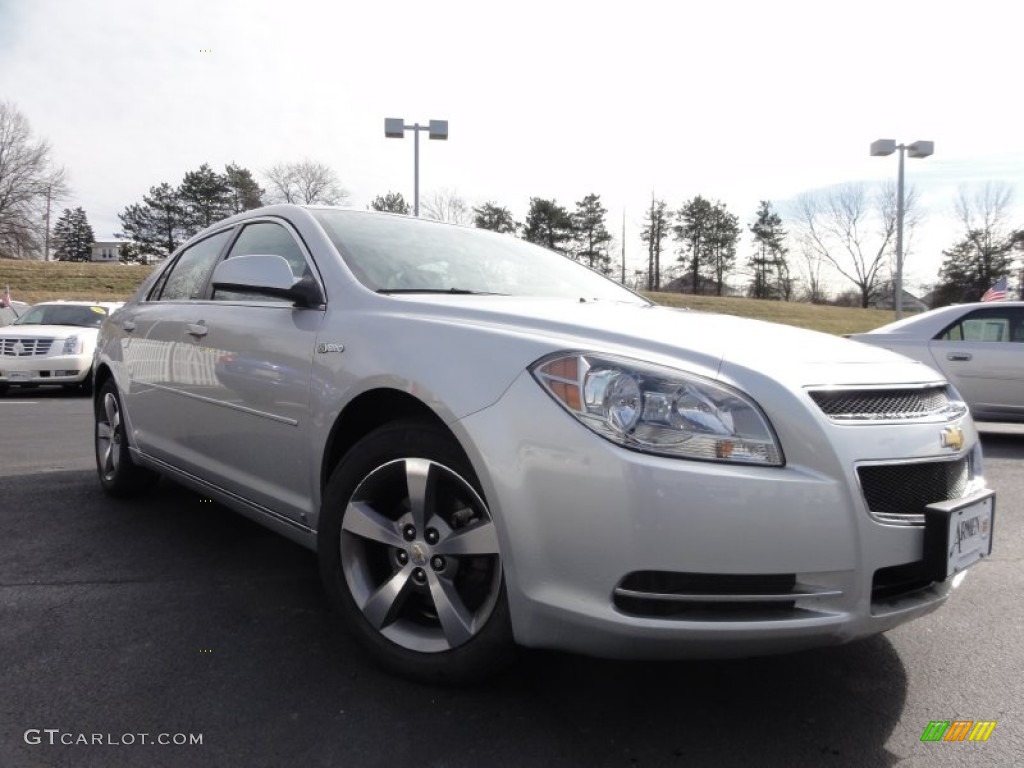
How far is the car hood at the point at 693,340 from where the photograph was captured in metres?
1.92

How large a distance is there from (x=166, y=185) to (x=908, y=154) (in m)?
61.5

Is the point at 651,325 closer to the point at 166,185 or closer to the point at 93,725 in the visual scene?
the point at 93,725

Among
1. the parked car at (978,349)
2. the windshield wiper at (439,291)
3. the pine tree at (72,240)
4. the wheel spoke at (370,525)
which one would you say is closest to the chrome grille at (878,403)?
the wheel spoke at (370,525)

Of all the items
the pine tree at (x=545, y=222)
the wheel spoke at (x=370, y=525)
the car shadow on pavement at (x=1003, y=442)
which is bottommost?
the car shadow on pavement at (x=1003, y=442)

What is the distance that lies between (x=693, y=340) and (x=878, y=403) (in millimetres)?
510

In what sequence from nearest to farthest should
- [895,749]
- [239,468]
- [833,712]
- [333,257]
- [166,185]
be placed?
[895,749]
[833,712]
[333,257]
[239,468]
[166,185]

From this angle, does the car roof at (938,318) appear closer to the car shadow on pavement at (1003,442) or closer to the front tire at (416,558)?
the car shadow on pavement at (1003,442)

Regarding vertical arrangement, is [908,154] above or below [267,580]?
above

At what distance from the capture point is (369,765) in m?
1.83

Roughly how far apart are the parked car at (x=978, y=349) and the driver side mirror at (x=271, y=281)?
A: 6.36 metres

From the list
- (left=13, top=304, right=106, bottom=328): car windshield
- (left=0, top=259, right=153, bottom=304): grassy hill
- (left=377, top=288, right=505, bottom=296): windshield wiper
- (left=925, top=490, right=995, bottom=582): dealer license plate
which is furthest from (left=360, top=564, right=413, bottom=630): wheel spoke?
(left=0, top=259, right=153, bottom=304): grassy hill

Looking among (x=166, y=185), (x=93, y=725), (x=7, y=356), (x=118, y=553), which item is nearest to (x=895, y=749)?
(x=93, y=725)

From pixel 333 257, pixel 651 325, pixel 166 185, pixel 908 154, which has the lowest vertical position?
pixel 651 325

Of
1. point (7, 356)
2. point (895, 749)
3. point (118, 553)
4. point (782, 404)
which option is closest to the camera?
point (782, 404)
